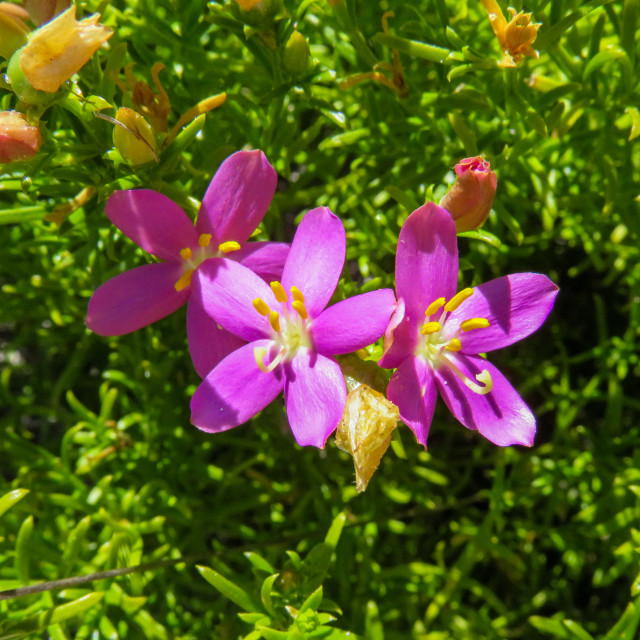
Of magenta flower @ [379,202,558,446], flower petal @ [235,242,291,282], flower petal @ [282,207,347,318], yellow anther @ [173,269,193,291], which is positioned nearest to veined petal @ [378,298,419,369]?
magenta flower @ [379,202,558,446]

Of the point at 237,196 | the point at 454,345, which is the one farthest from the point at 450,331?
the point at 237,196

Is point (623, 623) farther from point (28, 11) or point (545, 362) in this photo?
point (28, 11)

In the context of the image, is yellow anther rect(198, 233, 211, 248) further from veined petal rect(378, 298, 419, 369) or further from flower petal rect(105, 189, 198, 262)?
veined petal rect(378, 298, 419, 369)

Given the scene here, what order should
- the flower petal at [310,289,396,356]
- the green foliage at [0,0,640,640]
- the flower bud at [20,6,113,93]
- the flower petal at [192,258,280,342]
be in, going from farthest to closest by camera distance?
the green foliage at [0,0,640,640], the flower petal at [192,258,280,342], the flower petal at [310,289,396,356], the flower bud at [20,6,113,93]

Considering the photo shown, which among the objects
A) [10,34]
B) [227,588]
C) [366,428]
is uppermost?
[10,34]

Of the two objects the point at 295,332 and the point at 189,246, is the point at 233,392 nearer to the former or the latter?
the point at 295,332

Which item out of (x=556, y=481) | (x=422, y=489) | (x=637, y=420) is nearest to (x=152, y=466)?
(x=422, y=489)
